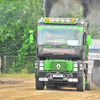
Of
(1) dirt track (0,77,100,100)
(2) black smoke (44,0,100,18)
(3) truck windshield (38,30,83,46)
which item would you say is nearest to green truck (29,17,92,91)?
(3) truck windshield (38,30,83,46)

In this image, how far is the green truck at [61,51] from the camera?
48.8 feet

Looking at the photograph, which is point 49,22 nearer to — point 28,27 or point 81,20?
point 81,20

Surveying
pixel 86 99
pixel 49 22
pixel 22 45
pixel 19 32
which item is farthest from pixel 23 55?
pixel 86 99

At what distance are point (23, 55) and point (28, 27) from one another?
3.31 meters

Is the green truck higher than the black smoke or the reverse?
the reverse

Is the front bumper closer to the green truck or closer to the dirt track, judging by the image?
the green truck

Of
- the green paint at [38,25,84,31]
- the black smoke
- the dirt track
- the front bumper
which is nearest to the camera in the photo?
the dirt track

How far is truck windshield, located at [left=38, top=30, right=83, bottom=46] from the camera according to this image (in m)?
15.0

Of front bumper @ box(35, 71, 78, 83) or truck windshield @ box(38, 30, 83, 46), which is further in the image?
truck windshield @ box(38, 30, 83, 46)

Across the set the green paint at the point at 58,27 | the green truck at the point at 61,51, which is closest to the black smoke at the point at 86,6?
the green paint at the point at 58,27

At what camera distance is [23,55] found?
37281 millimetres

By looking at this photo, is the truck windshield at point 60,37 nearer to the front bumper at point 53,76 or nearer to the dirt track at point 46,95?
the front bumper at point 53,76

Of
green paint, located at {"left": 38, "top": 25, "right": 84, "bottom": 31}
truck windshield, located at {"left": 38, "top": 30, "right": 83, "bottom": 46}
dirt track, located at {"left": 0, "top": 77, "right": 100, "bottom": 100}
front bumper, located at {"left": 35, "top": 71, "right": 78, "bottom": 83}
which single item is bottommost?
dirt track, located at {"left": 0, "top": 77, "right": 100, "bottom": 100}

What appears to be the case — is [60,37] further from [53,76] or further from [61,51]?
[53,76]
